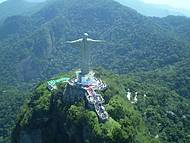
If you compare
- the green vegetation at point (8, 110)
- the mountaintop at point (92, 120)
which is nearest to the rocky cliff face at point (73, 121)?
the mountaintop at point (92, 120)

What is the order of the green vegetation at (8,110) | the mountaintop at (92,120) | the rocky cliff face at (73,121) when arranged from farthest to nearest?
the green vegetation at (8,110)
the mountaintop at (92,120)
the rocky cliff face at (73,121)

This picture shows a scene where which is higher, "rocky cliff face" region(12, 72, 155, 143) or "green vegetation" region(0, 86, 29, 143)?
"rocky cliff face" region(12, 72, 155, 143)

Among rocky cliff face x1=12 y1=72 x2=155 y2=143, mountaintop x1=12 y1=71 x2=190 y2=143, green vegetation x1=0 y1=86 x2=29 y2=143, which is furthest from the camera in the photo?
green vegetation x1=0 y1=86 x2=29 y2=143

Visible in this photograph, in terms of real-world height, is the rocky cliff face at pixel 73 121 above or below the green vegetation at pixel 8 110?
above

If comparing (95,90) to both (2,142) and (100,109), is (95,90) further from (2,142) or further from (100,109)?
(2,142)

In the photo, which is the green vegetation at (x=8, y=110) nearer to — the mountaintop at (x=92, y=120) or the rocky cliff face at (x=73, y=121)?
the mountaintop at (x=92, y=120)

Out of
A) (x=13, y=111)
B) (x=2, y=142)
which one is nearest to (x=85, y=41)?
(x=2, y=142)

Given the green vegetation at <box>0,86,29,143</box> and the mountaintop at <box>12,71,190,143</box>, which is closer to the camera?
the mountaintop at <box>12,71,190,143</box>

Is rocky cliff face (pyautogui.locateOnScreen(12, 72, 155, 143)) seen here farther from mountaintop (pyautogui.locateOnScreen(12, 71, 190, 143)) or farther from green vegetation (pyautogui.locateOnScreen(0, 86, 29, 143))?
green vegetation (pyautogui.locateOnScreen(0, 86, 29, 143))

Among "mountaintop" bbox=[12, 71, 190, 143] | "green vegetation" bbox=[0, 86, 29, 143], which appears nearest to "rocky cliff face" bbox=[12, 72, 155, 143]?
"mountaintop" bbox=[12, 71, 190, 143]

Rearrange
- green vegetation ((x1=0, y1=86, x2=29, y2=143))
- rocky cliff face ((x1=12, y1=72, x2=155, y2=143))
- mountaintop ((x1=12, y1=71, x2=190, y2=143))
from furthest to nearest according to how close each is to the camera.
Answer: green vegetation ((x1=0, y1=86, x2=29, y2=143))
mountaintop ((x1=12, y1=71, x2=190, y2=143))
rocky cliff face ((x1=12, y1=72, x2=155, y2=143))
